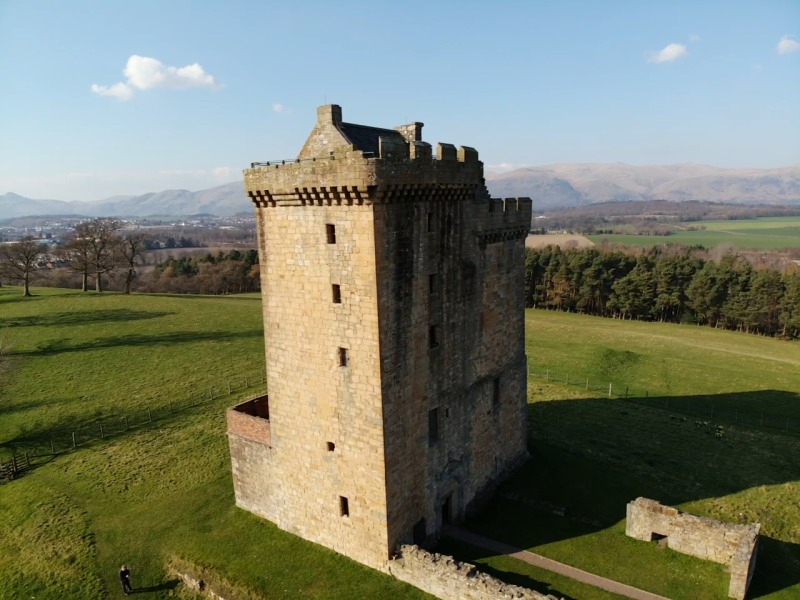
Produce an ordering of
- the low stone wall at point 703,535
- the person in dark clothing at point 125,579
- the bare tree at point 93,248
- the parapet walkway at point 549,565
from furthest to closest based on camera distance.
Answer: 1. the bare tree at point 93,248
2. the person in dark clothing at point 125,579
3. the parapet walkway at point 549,565
4. the low stone wall at point 703,535

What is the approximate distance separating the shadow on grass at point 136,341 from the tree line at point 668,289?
5115 cm

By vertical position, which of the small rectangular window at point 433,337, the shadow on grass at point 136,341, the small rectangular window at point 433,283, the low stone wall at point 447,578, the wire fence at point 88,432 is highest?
the small rectangular window at point 433,283

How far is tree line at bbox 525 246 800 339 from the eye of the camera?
69.9 meters

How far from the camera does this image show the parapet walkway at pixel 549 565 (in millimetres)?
18938

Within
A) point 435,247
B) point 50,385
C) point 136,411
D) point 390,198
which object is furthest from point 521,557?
point 50,385

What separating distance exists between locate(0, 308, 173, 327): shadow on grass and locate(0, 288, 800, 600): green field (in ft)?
8.26

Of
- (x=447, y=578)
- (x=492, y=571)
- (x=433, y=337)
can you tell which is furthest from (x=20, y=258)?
(x=492, y=571)

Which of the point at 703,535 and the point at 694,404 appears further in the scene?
the point at 694,404

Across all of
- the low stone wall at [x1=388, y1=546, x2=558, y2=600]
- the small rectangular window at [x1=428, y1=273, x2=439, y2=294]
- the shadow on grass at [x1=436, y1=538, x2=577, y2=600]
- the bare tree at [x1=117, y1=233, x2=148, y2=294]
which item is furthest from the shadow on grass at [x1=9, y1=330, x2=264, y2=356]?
the low stone wall at [x1=388, y1=546, x2=558, y2=600]

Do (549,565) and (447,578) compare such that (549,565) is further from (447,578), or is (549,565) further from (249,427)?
(249,427)

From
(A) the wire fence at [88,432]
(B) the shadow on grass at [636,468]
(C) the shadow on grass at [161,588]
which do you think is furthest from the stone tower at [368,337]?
(A) the wire fence at [88,432]

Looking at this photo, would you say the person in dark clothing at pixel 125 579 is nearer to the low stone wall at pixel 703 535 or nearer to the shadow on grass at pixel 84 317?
the low stone wall at pixel 703 535

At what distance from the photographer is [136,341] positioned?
55.5 m

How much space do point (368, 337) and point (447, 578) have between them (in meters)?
9.05
